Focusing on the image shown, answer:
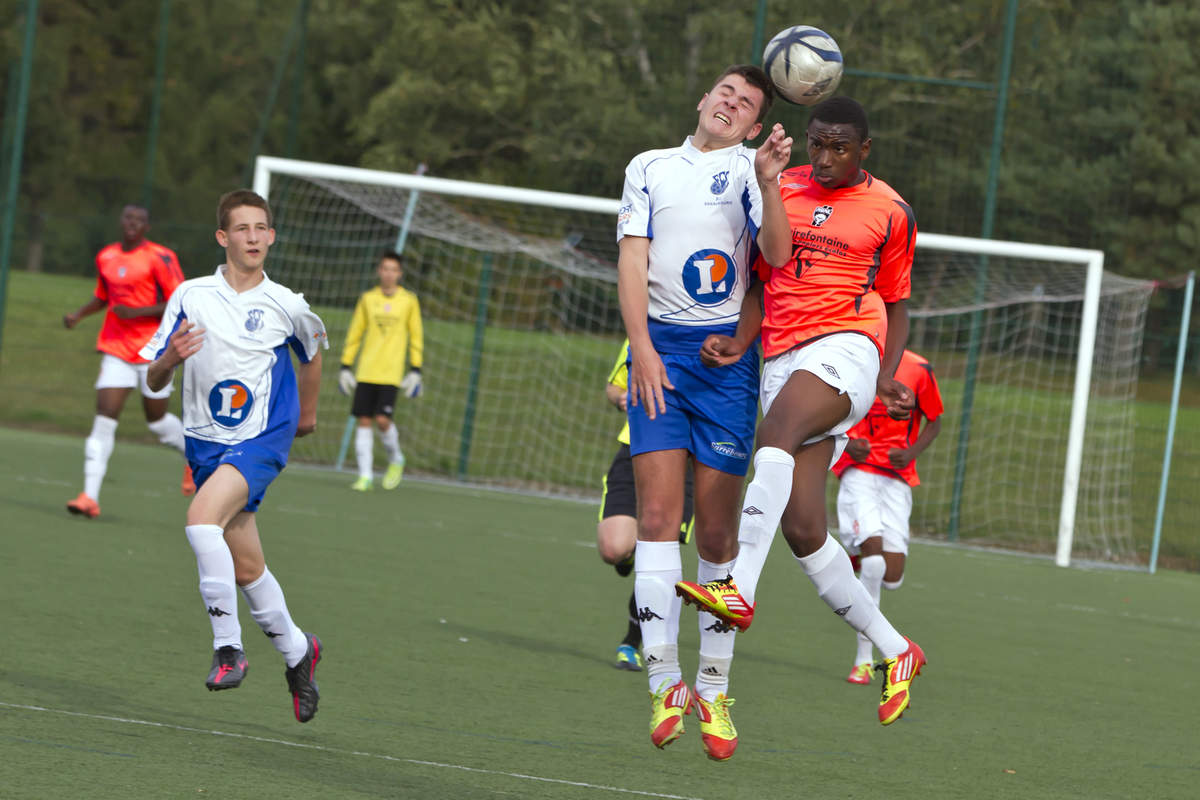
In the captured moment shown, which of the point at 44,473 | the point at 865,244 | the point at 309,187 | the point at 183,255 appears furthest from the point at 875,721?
the point at 183,255

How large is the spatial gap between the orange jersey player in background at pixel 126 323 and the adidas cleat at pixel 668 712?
6675 mm

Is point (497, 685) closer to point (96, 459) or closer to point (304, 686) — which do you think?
point (304, 686)

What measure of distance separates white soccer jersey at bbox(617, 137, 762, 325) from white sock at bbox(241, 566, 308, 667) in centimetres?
171

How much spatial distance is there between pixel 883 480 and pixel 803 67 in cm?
355

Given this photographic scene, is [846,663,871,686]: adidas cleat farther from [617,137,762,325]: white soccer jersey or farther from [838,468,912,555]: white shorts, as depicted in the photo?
[617,137,762,325]: white soccer jersey

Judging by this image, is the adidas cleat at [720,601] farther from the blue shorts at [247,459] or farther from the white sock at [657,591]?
the blue shorts at [247,459]

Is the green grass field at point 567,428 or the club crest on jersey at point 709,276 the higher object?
the club crest on jersey at point 709,276

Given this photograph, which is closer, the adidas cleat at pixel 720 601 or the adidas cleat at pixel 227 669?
the adidas cleat at pixel 720 601

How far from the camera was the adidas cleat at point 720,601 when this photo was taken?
4.43 m

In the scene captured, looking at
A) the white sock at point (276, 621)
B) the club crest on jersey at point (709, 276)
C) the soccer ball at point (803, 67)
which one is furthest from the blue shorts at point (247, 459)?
the soccer ball at point (803, 67)

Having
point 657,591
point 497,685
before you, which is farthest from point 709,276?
point 497,685

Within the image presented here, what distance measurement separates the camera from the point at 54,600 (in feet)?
23.7

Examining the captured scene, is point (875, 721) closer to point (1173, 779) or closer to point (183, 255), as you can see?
point (1173, 779)

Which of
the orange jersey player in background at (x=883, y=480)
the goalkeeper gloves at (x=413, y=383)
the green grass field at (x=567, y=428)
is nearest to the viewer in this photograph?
the orange jersey player in background at (x=883, y=480)
